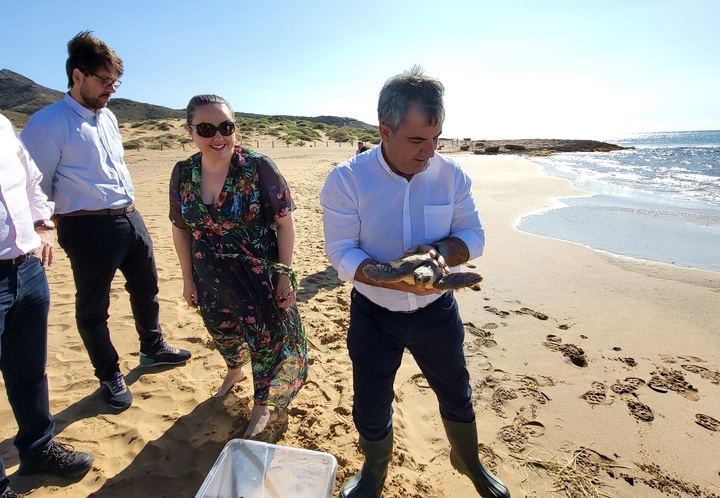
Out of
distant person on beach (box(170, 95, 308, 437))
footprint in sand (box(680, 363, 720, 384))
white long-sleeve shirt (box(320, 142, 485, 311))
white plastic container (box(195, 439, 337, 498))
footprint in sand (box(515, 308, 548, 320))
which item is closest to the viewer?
white long-sleeve shirt (box(320, 142, 485, 311))

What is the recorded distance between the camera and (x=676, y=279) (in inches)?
210

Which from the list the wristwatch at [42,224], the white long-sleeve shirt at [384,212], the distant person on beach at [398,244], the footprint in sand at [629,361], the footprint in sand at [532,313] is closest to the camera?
the distant person on beach at [398,244]

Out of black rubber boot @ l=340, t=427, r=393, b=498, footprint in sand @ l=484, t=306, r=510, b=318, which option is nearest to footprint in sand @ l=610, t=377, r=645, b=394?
footprint in sand @ l=484, t=306, r=510, b=318

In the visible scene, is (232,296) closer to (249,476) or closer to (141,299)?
(249,476)

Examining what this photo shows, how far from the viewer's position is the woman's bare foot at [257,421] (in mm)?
2486

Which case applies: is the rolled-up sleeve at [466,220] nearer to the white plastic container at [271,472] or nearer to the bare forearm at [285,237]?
the bare forearm at [285,237]

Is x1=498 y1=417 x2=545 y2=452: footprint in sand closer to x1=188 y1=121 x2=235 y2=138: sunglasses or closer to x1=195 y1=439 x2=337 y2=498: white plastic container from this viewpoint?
x1=195 y1=439 x2=337 y2=498: white plastic container

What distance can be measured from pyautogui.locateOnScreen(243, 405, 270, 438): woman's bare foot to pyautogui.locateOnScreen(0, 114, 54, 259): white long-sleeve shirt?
1513 millimetres

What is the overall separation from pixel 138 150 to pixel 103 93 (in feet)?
74.3

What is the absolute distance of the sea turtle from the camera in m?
1.47

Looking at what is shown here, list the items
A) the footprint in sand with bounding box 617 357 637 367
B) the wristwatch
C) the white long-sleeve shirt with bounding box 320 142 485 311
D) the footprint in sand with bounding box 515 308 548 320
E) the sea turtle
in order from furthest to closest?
the footprint in sand with bounding box 515 308 548 320, the footprint in sand with bounding box 617 357 637 367, the wristwatch, the white long-sleeve shirt with bounding box 320 142 485 311, the sea turtle

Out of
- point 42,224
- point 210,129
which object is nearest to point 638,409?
point 210,129

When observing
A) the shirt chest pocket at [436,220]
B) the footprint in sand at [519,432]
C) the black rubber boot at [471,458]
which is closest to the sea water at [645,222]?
the footprint in sand at [519,432]

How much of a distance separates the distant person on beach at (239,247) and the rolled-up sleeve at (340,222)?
0.56 meters
